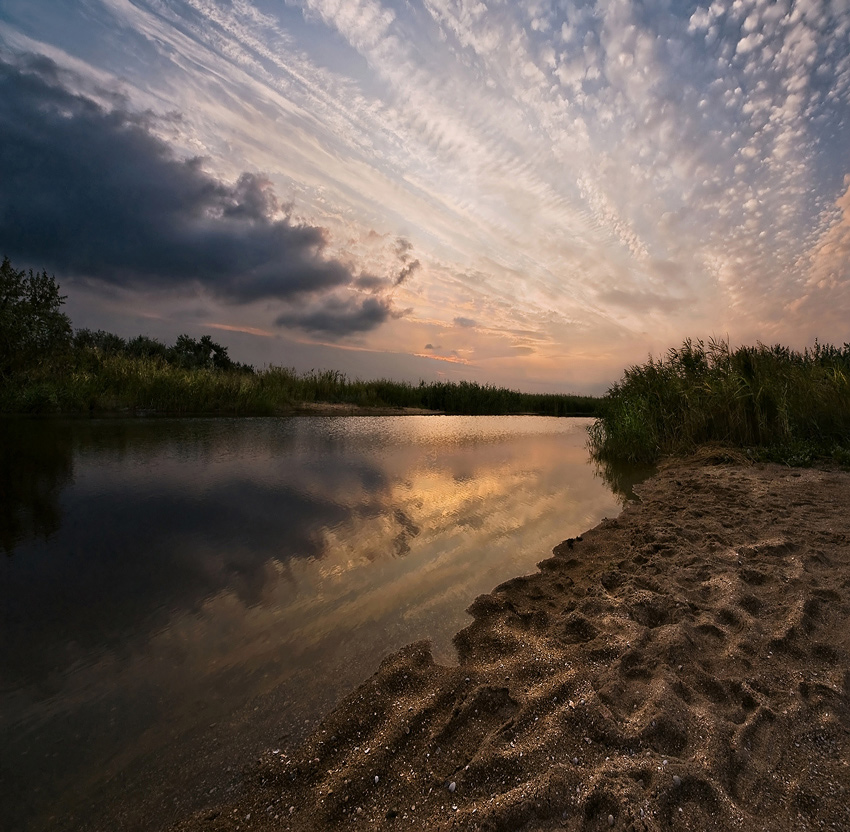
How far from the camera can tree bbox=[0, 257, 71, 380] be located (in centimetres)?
1372

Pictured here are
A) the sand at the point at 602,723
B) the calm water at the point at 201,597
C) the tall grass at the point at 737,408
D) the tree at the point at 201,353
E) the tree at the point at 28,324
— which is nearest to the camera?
the sand at the point at 602,723

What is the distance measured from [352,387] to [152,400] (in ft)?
39.3

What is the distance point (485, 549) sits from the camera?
14.2 feet

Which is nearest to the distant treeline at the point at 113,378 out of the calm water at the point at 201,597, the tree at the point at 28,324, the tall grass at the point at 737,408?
the tree at the point at 28,324

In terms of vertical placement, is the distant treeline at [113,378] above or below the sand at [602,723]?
above

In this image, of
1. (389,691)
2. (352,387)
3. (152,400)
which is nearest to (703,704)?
(389,691)

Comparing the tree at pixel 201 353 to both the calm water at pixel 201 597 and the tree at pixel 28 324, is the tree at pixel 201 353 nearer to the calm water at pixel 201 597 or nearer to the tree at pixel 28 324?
the tree at pixel 28 324

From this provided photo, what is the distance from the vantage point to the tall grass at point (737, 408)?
967 cm

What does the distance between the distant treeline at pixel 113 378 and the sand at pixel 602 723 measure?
17.5 meters

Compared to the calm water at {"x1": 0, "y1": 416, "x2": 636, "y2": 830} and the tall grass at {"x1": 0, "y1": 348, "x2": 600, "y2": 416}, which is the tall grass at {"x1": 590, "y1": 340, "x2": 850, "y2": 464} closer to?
the calm water at {"x1": 0, "y1": 416, "x2": 636, "y2": 830}

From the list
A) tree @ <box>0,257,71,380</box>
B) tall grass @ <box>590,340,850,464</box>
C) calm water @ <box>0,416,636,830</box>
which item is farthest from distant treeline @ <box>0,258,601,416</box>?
tall grass @ <box>590,340,850,464</box>

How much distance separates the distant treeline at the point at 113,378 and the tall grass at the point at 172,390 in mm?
33

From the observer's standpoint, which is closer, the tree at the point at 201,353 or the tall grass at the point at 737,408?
the tall grass at the point at 737,408

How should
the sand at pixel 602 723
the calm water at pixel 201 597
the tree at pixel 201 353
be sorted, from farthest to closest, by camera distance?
the tree at pixel 201 353, the calm water at pixel 201 597, the sand at pixel 602 723
